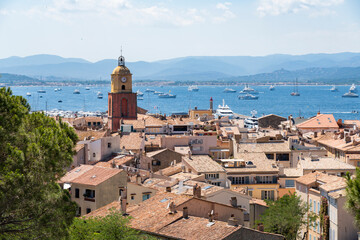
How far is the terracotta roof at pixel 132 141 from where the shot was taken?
1772 inches

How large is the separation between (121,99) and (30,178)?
1978 inches

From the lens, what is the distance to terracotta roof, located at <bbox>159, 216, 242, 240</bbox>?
20359 millimetres

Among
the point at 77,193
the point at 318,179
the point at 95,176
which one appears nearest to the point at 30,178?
the point at 77,193

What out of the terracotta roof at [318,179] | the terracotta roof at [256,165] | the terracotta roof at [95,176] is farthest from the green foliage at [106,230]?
the terracotta roof at [256,165]

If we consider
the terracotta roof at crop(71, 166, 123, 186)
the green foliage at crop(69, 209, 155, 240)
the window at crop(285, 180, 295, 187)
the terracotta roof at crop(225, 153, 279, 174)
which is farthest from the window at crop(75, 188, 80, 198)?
the window at crop(285, 180, 295, 187)

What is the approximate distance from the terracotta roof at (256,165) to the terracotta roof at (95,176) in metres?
9.69

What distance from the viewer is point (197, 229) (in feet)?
69.0

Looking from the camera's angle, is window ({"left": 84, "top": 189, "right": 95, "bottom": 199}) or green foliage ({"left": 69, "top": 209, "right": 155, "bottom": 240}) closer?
green foliage ({"left": 69, "top": 209, "right": 155, "bottom": 240})

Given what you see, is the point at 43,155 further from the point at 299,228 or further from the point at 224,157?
the point at 224,157

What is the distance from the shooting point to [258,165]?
40.2 m

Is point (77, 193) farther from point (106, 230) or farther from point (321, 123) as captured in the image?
point (321, 123)

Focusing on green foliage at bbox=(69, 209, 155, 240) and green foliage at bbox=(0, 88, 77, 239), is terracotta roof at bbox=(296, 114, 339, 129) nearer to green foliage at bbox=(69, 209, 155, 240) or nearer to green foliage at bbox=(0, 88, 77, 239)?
green foliage at bbox=(69, 209, 155, 240)

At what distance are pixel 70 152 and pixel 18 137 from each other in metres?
1.68

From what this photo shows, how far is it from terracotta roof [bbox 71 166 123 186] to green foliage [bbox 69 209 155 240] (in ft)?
29.7
